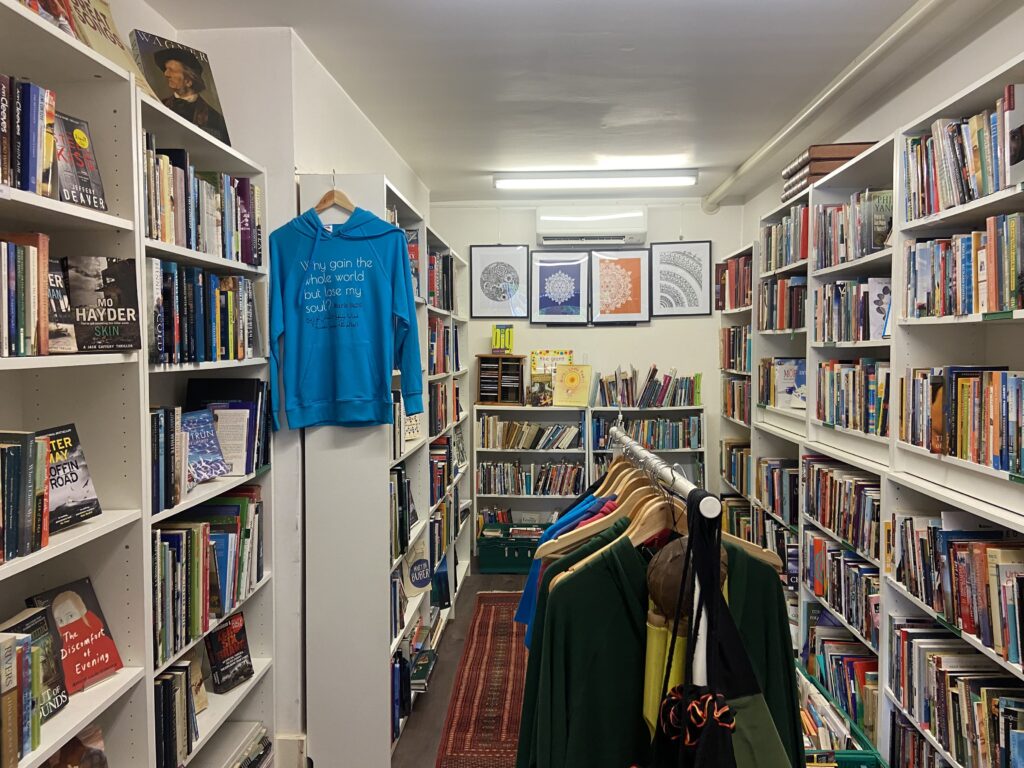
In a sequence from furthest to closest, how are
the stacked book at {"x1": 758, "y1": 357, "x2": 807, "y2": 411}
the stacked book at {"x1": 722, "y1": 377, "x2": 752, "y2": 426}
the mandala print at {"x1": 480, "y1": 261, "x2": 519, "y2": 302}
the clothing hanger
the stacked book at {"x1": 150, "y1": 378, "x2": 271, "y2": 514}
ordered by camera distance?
the mandala print at {"x1": 480, "y1": 261, "x2": 519, "y2": 302} < the stacked book at {"x1": 722, "y1": 377, "x2": 752, "y2": 426} < the stacked book at {"x1": 758, "y1": 357, "x2": 807, "y2": 411} < the clothing hanger < the stacked book at {"x1": 150, "y1": 378, "x2": 271, "y2": 514}

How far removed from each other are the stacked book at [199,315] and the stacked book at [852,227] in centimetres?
238

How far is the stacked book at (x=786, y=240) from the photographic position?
10.7ft

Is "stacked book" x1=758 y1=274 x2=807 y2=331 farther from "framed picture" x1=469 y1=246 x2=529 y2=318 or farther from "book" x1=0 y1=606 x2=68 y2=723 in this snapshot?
"book" x1=0 y1=606 x2=68 y2=723

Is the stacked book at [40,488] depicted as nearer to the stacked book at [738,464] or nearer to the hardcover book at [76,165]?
the hardcover book at [76,165]

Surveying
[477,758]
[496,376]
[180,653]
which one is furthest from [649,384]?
[180,653]

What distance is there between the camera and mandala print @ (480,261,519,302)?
5.68 meters

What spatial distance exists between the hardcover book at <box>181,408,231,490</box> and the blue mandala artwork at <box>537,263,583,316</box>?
3.70m

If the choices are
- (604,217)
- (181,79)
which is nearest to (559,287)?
(604,217)

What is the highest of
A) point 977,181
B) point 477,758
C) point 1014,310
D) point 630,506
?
point 977,181

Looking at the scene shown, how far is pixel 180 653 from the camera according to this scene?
1912 millimetres

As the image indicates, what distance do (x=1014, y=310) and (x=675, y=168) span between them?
332 cm

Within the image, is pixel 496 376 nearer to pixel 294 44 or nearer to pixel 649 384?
pixel 649 384

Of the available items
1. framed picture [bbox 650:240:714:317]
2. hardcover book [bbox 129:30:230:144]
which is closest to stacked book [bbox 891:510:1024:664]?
hardcover book [bbox 129:30:230:144]

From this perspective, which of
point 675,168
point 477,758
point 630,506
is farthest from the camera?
point 675,168
